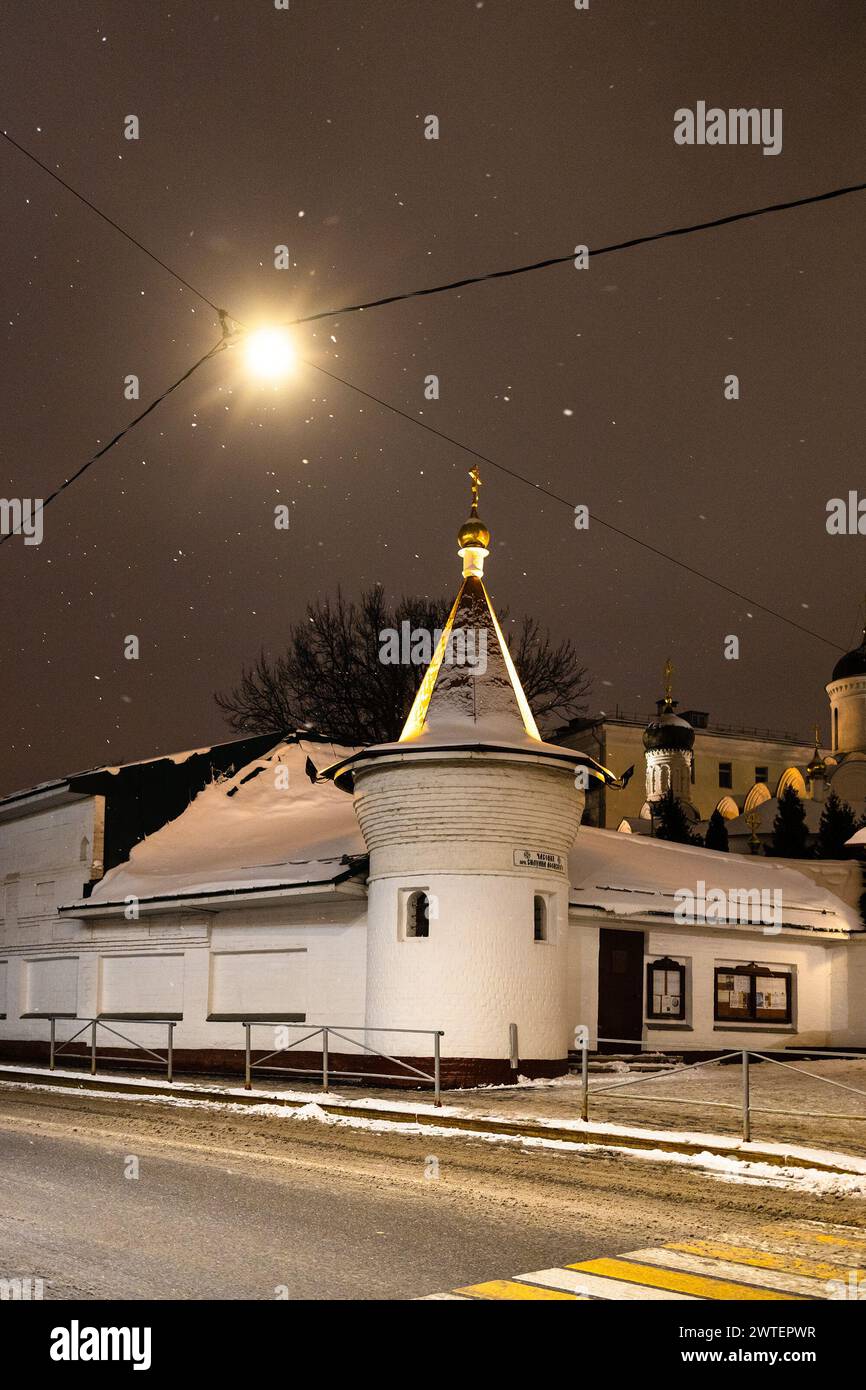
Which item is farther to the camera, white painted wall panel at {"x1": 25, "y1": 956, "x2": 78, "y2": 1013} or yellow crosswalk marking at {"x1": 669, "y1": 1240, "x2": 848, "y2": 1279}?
white painted wall panel at {"x1": 25, "y1": 956, "x2": 78, "y2": 1013}

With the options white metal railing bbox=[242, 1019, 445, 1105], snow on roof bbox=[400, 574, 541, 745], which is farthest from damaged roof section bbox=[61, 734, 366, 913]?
snow on roof bbox=[400, 574, 541, 745]

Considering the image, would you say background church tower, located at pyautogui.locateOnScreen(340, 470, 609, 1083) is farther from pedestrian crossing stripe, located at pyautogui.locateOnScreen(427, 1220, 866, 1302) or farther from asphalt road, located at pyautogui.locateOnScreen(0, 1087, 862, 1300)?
pedestrian crossing stripe, located at pyautogui.locateOnScreen(427, 1220, 866, 1302)

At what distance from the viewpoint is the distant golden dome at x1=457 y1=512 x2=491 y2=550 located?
22.3 m

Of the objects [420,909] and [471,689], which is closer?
[420,909]

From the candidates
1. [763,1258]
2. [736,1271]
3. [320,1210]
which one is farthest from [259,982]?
[736,1271]

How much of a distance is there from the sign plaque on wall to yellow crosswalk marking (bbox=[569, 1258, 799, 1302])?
12.5 meters

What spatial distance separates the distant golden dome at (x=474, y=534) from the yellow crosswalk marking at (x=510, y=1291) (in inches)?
650

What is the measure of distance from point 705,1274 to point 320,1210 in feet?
9.41

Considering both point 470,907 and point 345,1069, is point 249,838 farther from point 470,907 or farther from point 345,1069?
point 470,907

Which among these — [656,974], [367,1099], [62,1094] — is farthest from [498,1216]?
[656,974]

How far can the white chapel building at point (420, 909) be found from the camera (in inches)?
775

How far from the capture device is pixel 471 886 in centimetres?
1958

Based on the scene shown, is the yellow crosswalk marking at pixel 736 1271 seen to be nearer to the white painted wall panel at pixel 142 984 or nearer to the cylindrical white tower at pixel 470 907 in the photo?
the cylindrical white tower at pixel 470 907
